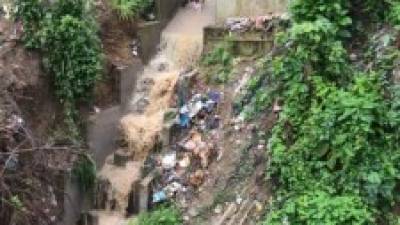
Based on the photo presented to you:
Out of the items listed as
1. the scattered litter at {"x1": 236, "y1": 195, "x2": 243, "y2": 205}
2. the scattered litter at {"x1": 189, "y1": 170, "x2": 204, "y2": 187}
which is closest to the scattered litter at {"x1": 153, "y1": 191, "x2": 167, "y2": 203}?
the scattered litter at {"x1": 189, "y1": 170, "x2": 204, "y2": 187}

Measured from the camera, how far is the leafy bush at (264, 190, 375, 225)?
19.6 feet

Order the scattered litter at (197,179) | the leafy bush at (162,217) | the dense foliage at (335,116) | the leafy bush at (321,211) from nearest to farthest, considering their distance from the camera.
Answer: the leafy bush at (321,211) → the dense foliage at (335,116) → the leafy bush at (162,217) → the scattered litter at (197,179)

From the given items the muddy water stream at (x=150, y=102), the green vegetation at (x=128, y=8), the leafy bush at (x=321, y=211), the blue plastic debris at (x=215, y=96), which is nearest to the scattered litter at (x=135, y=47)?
the muddy water stream at (x=150, y=102)

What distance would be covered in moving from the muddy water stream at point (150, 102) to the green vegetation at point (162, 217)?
1.46 feet

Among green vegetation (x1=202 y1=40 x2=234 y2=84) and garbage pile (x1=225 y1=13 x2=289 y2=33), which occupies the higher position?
garbage pile (x1=225 y1=13 x2=289 y2=33)

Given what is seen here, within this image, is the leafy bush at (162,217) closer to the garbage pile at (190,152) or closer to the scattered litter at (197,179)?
the garbage pile at (190,152)

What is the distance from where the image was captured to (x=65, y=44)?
8219mm

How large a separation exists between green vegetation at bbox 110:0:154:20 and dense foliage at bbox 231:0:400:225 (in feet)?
8.70

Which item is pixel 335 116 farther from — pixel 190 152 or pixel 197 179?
pixel 190 152

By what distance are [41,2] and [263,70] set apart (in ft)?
9.51

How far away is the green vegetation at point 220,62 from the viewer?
28.7 feet

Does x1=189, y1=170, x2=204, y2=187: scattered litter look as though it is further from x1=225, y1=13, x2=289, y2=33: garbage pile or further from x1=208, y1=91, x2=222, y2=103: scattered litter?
x1=225, y1=13, x2=289, y2=33: garbage pile

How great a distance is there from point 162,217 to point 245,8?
3.46m

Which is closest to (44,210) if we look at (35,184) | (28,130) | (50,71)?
(35,184)
